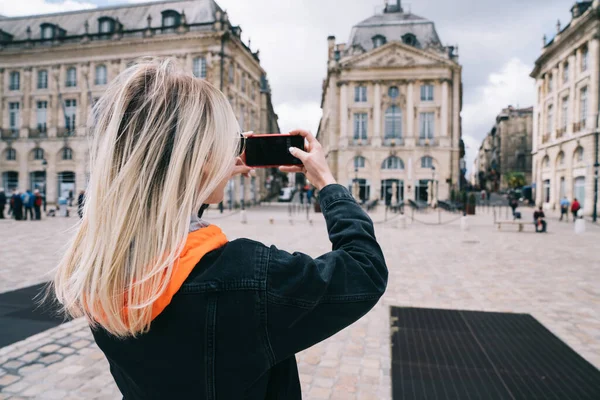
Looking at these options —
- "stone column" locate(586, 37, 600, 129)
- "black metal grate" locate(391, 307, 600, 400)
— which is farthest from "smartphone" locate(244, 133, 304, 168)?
"stone column" locate(586, 37, 600, 129)

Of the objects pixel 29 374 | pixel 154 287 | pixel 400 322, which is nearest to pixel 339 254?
pixel 154 287

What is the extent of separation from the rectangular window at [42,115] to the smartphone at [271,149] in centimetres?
4470

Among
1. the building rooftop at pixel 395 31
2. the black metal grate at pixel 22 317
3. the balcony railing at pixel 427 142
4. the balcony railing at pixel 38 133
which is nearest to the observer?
the black metal grate at pixel 22 317

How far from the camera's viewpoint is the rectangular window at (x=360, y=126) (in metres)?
44.1

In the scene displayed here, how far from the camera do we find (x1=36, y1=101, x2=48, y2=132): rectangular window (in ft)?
127

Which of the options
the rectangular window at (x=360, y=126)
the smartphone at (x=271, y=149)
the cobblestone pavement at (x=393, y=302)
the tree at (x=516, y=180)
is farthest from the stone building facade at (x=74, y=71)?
the tree at (x=516, y=180)

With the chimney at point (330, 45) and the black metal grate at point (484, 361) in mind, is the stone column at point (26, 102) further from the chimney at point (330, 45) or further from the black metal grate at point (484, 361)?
the black metal grate at point (484, 361)

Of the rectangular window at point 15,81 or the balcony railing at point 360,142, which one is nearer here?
the rectangular window at point 15,81

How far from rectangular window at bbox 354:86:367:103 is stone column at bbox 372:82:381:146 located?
114 centimetres

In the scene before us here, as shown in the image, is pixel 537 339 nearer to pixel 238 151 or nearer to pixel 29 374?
pixel 238 151

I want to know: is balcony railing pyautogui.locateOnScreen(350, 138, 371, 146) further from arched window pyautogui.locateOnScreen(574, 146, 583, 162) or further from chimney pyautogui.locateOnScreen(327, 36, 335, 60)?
arched window pyautogui.locateOnScreen(574, 146, 583, 162)

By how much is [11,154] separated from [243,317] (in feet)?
156

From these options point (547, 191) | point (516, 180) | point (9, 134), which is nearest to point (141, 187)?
point (547, 191)

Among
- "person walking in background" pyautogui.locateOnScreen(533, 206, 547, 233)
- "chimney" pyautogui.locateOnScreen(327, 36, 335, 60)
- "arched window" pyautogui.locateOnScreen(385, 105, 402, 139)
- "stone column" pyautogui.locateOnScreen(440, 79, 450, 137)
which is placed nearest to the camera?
"person walking in background" pyautogui.locateOnScreen(533, 206, 547, 233)
